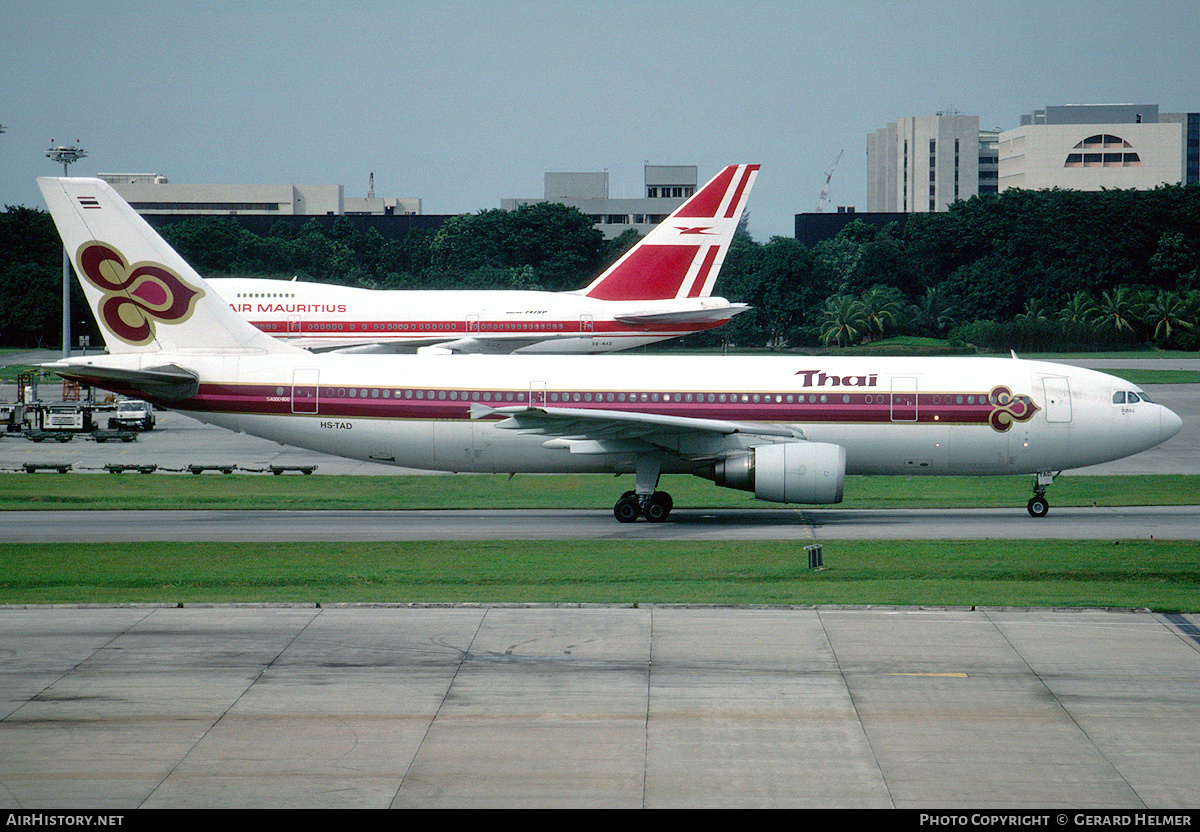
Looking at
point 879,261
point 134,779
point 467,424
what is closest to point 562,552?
point 467,424

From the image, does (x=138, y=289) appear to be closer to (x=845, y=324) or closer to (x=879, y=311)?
(x=845, y=324)

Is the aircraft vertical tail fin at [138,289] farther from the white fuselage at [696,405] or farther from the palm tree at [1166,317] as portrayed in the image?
the palm tree at [1166,317]

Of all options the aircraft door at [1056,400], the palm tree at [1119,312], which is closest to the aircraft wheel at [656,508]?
the aircraft door at [1056,400]

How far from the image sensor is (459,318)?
53344 millimetres

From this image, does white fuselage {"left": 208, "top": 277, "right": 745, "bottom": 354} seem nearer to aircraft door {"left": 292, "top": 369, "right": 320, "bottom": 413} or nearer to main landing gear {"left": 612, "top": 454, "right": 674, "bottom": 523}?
aircraft door {"left": 292, "top": 369, "right": 320, "bottom": 413}

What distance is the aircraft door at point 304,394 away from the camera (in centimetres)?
3344

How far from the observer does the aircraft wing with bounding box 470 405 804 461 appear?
3092 cm

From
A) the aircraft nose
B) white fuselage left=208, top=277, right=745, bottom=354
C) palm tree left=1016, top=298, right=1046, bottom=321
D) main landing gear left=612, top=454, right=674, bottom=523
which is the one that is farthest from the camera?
palm tree left=1016, top=298, right=1046, bottom=321

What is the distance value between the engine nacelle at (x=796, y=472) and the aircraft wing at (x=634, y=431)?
3.80 ft

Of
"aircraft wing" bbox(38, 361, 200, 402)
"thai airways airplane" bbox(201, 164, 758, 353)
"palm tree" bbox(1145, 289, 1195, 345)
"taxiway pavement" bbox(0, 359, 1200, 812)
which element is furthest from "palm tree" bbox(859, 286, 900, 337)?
"taxiway pavement" bbox(0, 359, 1200, 812)

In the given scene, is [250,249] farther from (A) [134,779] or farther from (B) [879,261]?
(A) [134,779]

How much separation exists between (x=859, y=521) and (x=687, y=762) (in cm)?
1966

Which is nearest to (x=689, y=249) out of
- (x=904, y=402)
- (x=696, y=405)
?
(x=696, y=405)

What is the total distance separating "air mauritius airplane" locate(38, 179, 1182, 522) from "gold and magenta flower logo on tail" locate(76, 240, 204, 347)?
0.13ft
